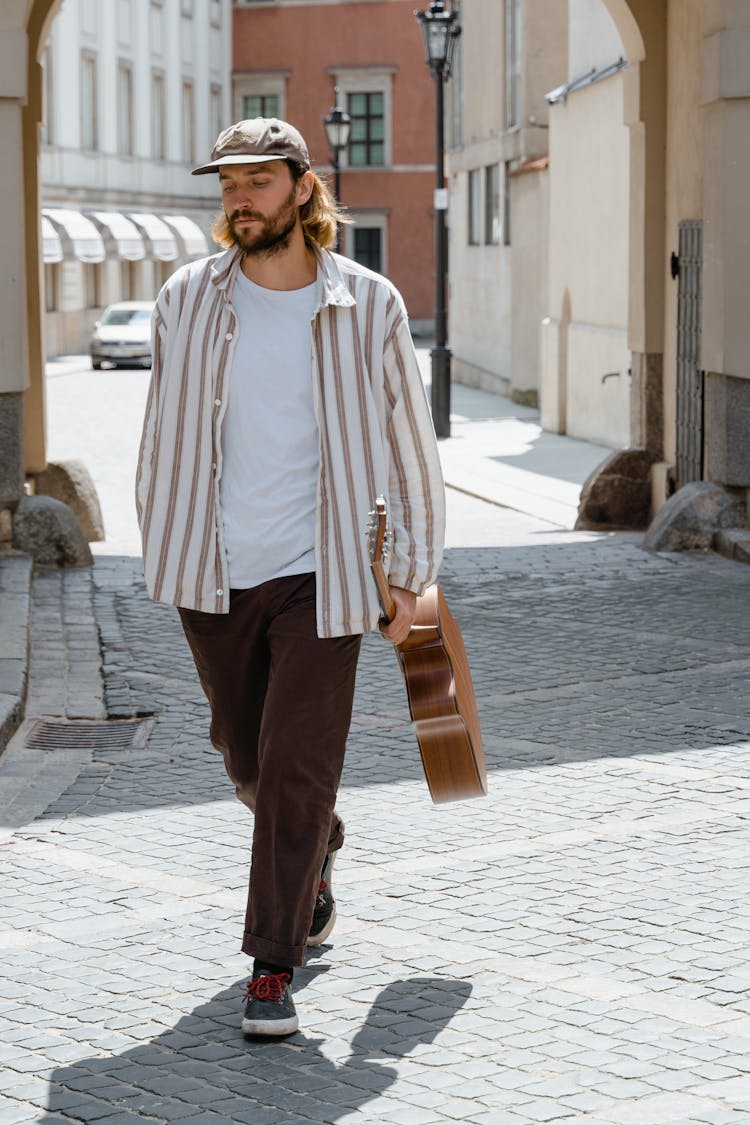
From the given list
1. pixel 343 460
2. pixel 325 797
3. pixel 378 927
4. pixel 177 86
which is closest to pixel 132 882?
pixel 378 927

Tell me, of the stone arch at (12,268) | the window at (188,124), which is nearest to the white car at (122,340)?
the window at (188,124)

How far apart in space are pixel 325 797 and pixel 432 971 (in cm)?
59

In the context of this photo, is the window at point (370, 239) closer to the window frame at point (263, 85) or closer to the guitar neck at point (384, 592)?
the window frame at point (263, 85)

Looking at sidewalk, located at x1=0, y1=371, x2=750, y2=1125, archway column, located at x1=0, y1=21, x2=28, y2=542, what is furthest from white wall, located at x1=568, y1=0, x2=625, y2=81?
Result: sidewalk, located at x1=0, y1=371, x2=750, y2=1125

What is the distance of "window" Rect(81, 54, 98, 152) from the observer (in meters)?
51.0

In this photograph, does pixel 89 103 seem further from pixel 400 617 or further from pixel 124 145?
pixel 400 617

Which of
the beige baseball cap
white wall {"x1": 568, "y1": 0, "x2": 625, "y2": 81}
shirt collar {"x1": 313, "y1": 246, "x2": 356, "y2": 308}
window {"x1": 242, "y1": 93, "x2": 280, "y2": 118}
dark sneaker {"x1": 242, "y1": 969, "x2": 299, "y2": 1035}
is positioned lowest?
dark sneaker {"x1": 242, "y1": 969, "x2": 299, "y2": 1035}

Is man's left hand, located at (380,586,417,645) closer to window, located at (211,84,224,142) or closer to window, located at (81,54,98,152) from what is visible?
window, located at (81,54,98,152)

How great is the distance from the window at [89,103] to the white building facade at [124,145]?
26 millimetres

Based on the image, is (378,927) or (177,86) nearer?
(378,927)

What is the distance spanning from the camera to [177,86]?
59.1m

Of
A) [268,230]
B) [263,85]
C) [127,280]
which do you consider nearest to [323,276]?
[268,230]

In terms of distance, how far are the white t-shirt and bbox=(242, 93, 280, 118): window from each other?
2432 inches

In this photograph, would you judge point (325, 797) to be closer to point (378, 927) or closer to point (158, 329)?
point (378, 927)
